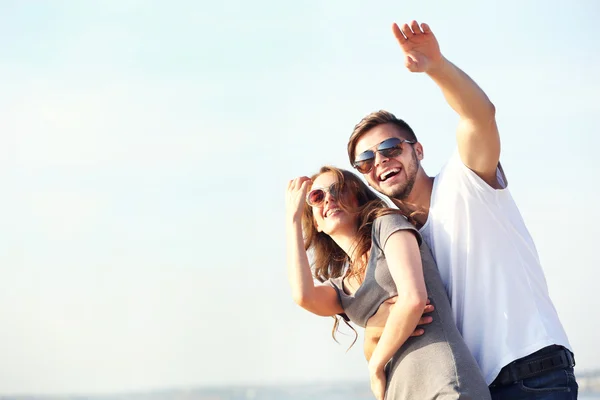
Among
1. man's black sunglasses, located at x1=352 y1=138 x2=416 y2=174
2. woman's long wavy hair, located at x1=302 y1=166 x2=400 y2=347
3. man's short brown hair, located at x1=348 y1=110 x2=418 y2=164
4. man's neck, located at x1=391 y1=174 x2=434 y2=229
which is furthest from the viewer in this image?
man's short brown hair, located at x1=348 y1=110 x2=418 y2=164

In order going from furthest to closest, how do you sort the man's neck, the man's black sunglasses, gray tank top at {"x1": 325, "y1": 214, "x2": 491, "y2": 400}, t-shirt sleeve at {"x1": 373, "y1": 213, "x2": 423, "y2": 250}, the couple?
1. the man's black sunglasses
2. the man's neck
3. t-shirt sleeve at {"x1": 373, "y1": 213, "x2": 423, "y2": 250}
4. the couple
5. gray tank top at {"x1": 325, "y1": 214, "x2": 491, "y2": 400}

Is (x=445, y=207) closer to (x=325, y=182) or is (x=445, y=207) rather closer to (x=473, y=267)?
(x=473, y=267)

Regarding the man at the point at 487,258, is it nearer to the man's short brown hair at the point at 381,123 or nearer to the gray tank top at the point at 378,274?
the gray tank top at the point at 378,274

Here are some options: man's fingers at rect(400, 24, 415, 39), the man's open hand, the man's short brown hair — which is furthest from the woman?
man's fingers at rect(400, 24, 415, 39)

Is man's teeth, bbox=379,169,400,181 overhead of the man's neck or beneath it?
overhead

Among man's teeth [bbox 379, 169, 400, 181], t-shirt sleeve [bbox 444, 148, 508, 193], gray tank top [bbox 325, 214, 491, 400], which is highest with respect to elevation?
man's teeth [bbox 379, 169, 400, 181]

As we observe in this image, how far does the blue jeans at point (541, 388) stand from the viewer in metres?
3.98

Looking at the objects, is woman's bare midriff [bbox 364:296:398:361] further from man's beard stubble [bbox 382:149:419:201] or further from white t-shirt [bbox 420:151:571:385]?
man's beard stubble [bbox 382:149:419:201]

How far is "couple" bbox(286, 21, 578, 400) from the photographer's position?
3.97 meters

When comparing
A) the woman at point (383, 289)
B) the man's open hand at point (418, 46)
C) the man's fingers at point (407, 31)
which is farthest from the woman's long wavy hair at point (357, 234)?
the man's fingers at point (407, 31)

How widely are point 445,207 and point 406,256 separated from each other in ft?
1.55

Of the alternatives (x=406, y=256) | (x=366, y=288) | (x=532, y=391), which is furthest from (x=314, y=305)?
(x=532, y=391)

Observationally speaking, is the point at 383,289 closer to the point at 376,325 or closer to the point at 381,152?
the point at 376,325

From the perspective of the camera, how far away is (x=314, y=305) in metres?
4.36
